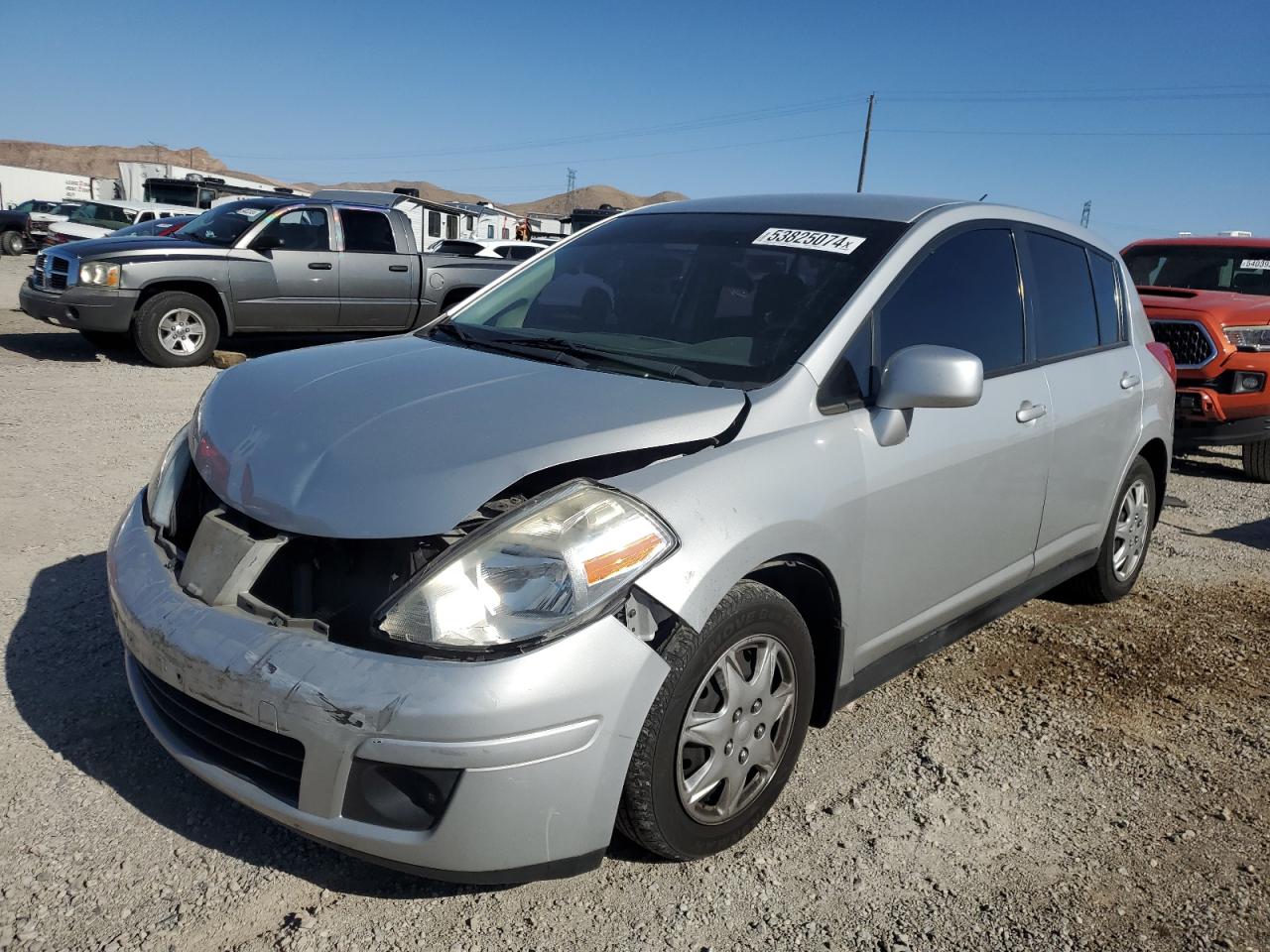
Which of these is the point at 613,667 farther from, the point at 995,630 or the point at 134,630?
the point at 995,630

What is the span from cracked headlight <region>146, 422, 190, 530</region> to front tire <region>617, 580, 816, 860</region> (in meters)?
1.45

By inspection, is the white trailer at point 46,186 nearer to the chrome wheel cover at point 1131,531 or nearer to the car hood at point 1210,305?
the car hood at point 1210,305

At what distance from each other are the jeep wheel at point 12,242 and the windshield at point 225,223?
20525 millimetres

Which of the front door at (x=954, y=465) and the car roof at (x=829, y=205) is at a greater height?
the car roof at (x=829, y=205)

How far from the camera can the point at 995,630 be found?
4.38 meters

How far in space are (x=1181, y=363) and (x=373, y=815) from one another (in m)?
7.49

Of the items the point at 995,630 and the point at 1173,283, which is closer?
the point at 995,630

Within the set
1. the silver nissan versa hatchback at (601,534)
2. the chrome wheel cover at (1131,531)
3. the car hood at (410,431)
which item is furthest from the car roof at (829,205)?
the chrome wheel cover at (1131,531)

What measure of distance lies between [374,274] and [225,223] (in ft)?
5.31

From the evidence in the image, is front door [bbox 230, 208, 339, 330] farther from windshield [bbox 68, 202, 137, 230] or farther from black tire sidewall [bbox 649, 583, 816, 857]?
windshield [bbox 68, 202, 137, 230]

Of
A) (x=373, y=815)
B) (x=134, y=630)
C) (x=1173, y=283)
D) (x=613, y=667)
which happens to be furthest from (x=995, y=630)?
(x=1173, y=283)

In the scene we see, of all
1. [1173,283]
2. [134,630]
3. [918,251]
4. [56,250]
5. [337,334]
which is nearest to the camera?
[134,630]

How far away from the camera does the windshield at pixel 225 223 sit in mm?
10523

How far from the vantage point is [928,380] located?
2752mm
